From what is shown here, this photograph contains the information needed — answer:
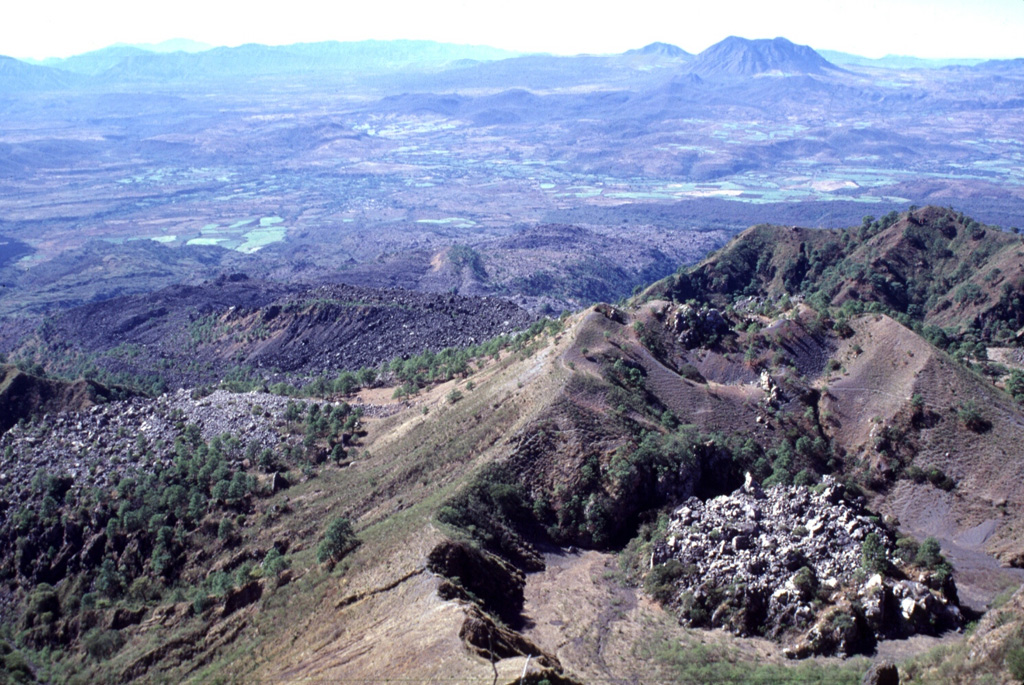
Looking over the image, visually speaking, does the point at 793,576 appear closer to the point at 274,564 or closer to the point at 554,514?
the point at 554,514

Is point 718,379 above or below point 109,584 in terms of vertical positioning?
above

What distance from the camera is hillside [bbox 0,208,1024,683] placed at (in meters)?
25.1

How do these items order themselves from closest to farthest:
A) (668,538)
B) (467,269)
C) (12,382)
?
(668,538) < (12,382) < (467,269)

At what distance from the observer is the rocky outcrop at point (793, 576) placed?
24.9 metres

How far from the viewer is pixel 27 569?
123 feet

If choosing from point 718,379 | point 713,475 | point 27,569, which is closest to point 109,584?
point 27,569

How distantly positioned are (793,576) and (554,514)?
10144 millimetres

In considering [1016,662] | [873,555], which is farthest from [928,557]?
[1016,662]

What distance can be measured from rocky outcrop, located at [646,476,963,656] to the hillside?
10 centimetres

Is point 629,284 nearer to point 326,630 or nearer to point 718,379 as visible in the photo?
point 718,379

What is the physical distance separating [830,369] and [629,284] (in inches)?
2640

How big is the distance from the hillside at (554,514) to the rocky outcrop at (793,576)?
95 millimetres

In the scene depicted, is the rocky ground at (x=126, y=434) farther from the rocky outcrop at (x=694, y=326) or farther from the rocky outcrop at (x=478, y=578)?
the rocky outcrop at (x=478, y=578)

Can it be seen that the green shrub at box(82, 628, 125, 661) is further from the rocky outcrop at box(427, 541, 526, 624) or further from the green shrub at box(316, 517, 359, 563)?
the rocky outcrop at box(427, 541, 526, 624)
